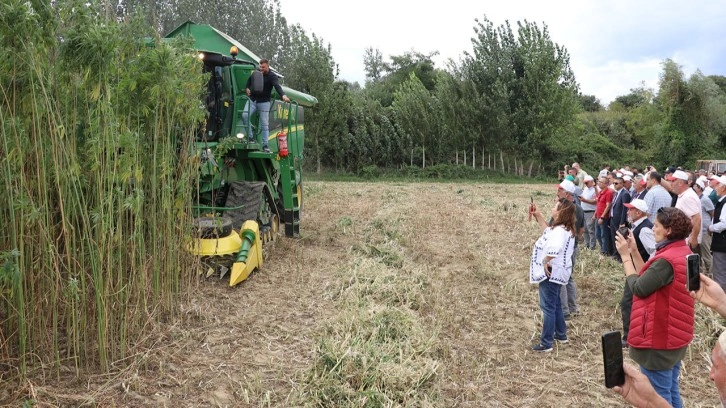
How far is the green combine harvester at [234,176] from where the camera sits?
22.1 ft

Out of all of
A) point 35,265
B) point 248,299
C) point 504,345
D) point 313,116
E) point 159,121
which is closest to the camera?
point 35,265

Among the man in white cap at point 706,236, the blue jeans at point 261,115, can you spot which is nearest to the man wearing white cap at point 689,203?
the man in white cap at point 706,236

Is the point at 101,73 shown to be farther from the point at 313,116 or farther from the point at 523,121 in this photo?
the point at 523,121

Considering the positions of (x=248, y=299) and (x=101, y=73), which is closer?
(x=101, y=73)

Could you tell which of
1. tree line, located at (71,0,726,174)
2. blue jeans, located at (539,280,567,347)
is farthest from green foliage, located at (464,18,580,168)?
blue jeans, located at (539,280,567,347)

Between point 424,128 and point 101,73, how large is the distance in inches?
1095

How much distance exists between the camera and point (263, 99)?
8320 millimetres

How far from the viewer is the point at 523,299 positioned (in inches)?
271

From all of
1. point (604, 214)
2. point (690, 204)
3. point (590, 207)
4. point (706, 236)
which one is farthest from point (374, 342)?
point (590, 207)

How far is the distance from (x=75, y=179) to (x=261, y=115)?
456cm

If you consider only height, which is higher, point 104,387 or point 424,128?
point 424,128

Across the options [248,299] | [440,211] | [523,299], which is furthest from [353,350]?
[440,211]

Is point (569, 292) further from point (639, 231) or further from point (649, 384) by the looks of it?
point (649, 384)

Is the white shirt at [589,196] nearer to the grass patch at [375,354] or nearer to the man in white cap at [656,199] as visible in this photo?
the man in white cap at [656,199]
